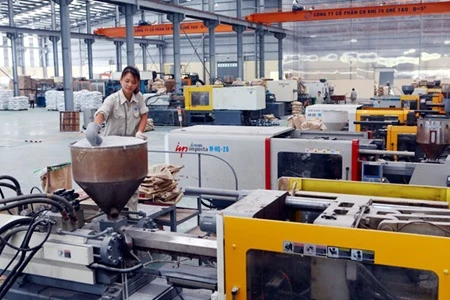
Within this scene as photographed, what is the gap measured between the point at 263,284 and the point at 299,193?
0.61 meters

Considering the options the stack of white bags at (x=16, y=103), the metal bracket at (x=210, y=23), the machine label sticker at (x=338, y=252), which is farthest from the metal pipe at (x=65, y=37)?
the machine label sticker at (x=338, y=252)

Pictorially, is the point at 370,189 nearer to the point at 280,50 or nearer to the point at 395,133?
the point at 395,133

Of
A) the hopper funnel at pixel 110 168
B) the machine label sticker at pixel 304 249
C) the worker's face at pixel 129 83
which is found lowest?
the machine label sticker at pixel 304 249

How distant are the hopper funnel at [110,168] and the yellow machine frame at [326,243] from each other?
65 cm

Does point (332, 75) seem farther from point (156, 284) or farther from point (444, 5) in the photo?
point (156, 284)

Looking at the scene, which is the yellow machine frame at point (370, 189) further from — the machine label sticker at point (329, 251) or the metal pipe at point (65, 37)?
the metal pipe at point (65, 37)

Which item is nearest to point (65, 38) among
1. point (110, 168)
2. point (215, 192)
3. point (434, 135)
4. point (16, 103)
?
point (16, 103)

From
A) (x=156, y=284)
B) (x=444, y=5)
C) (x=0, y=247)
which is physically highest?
(x=444, y=5)

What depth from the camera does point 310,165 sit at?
15.1 ft

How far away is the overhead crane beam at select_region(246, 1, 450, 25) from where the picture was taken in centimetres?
1757

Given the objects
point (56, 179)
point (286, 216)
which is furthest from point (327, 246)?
point (56, 179)

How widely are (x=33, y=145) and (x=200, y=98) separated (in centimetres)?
523

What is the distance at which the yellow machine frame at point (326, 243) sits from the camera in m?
1.48

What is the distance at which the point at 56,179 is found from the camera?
17.2 ft
